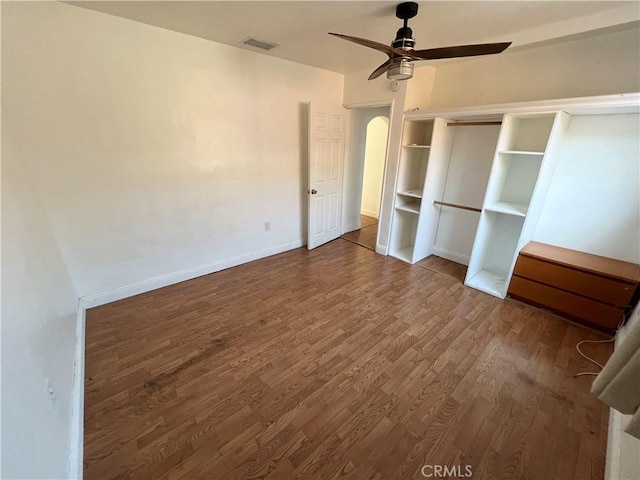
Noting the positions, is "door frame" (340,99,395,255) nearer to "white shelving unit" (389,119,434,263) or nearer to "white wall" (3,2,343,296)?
"white shelving unit" (389,119,434,263)

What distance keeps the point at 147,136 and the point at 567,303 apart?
13.6 ft

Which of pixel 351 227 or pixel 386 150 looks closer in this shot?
pixel 386 150

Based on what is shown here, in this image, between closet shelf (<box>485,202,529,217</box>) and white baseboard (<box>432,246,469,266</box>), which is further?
white baseboard (<box>432,246,469,266</box>)

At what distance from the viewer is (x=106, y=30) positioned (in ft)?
6.89


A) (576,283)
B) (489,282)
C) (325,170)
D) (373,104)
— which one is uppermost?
(373,104)

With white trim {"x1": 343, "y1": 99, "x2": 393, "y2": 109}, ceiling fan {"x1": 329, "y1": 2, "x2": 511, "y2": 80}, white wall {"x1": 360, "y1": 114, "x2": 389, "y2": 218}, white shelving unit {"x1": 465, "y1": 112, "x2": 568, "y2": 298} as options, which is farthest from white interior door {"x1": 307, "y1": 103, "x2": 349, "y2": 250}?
white shelving unit {"x1": 465, "y1": 112, "x2": 568, "y2": 298}

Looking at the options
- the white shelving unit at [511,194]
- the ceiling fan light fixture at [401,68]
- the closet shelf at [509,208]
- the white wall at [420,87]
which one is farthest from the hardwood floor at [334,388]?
the white wall at [420,87]

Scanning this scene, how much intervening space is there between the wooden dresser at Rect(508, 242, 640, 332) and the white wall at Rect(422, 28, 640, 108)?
56.0 inches

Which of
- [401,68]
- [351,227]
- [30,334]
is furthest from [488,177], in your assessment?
[30,334]

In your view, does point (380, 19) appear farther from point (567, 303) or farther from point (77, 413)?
point (77, 413)

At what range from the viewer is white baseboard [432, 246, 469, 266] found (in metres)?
3.61

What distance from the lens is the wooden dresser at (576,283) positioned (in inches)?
85.8

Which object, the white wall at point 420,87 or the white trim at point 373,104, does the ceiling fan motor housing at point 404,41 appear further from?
the white trim at point 373,104

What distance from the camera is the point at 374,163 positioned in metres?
5.57
